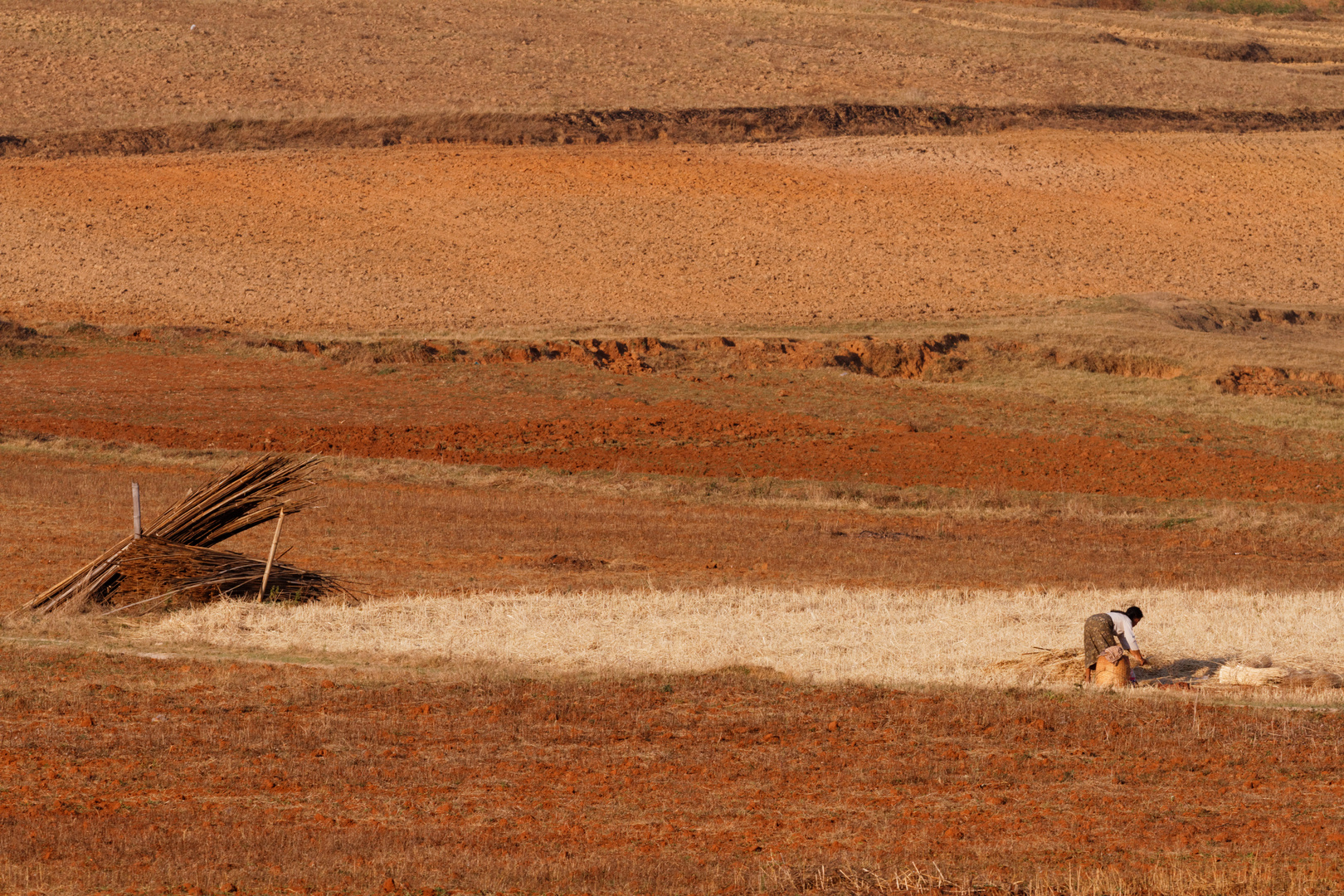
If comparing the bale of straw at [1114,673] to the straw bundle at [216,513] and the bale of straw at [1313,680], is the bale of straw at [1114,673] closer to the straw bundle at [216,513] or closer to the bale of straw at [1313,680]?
the bale of straw at [1313,680]

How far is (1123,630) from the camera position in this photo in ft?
42.2

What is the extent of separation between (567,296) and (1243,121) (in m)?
28.7

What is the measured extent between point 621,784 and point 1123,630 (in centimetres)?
485

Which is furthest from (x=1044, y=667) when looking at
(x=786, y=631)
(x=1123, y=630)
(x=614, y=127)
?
(x=614, y=127)

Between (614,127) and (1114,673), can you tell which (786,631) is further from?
(614,127)

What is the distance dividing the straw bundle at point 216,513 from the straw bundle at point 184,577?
0.32 feet

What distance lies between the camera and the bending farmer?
41.9 feet

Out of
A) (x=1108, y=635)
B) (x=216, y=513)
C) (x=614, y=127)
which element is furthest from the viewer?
(x=614, y=127)

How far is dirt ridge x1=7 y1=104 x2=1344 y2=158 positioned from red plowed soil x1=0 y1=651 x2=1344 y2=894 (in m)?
37.9

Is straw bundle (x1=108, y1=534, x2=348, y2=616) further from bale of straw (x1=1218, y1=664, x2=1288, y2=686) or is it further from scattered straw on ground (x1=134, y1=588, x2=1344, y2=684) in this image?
bale of straw (x1=1218, y1=664, x2=1288, y2=686)

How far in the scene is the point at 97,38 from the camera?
54562 mm

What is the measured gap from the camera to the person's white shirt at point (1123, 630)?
42.0ft

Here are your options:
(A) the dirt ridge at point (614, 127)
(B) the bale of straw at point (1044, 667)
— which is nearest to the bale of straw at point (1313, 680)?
(B) the bale of straw at point (1044, 667)

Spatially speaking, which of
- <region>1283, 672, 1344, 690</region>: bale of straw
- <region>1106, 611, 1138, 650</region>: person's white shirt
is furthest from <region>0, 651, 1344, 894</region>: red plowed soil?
<region>1283, 672, 1344, 690</region>: bale of straw
